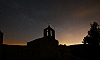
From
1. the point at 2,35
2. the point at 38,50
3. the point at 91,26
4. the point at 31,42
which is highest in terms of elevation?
the point at 91,26

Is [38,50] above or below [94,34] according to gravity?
below

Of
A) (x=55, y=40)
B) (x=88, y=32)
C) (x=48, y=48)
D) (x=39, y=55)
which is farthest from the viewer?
(x=88, y=32)

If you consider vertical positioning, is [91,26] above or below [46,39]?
above

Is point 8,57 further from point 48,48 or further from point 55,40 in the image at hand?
point 55,40

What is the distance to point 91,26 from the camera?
98.3 feet

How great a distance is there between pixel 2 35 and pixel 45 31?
9.71 metres

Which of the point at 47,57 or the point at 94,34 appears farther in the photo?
the point at 94,34

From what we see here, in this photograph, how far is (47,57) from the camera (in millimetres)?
18875

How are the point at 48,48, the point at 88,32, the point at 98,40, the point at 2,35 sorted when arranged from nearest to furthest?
the point at 2,35
the point at 48,48
the point at 98,40
the point at 88,32

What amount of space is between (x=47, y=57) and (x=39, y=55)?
197 centimetres

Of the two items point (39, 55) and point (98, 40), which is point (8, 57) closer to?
point (39, 55)

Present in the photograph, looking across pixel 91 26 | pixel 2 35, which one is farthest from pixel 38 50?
pixel 91 26

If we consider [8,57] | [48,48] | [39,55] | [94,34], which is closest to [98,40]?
[94,34]

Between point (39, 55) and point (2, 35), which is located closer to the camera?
point (2, 35)
